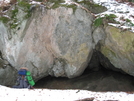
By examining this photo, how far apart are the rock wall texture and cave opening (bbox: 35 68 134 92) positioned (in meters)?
0.71

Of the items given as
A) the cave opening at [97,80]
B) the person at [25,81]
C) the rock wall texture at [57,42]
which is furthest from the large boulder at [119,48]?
the person at [25,81]

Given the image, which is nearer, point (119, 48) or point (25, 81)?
point (25, 81)

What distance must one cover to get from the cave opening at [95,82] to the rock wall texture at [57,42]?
712 mm

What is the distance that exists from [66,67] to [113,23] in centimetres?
427

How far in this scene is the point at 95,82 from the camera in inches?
434

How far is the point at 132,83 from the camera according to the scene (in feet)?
35.0

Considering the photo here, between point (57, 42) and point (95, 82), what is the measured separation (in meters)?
3.80

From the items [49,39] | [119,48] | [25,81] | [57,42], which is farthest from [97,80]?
[25,81]

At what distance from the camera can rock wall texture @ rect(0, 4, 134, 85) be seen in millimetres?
10289

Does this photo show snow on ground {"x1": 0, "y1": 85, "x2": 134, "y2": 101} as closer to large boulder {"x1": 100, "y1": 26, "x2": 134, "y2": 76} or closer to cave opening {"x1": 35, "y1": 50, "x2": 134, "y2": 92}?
cave opening {"x1": 35, "y1": 50, "x2": 134, "y2": 92}

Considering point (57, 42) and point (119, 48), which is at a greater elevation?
point (57, 42)

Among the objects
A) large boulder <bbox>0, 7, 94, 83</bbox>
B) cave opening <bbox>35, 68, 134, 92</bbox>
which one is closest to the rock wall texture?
large boulder <bbox>0, 7, 94, 83</bbox>

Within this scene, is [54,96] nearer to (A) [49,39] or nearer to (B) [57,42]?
(B) [57,42]

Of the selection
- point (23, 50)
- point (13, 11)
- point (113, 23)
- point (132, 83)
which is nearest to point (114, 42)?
point (113, 23)
